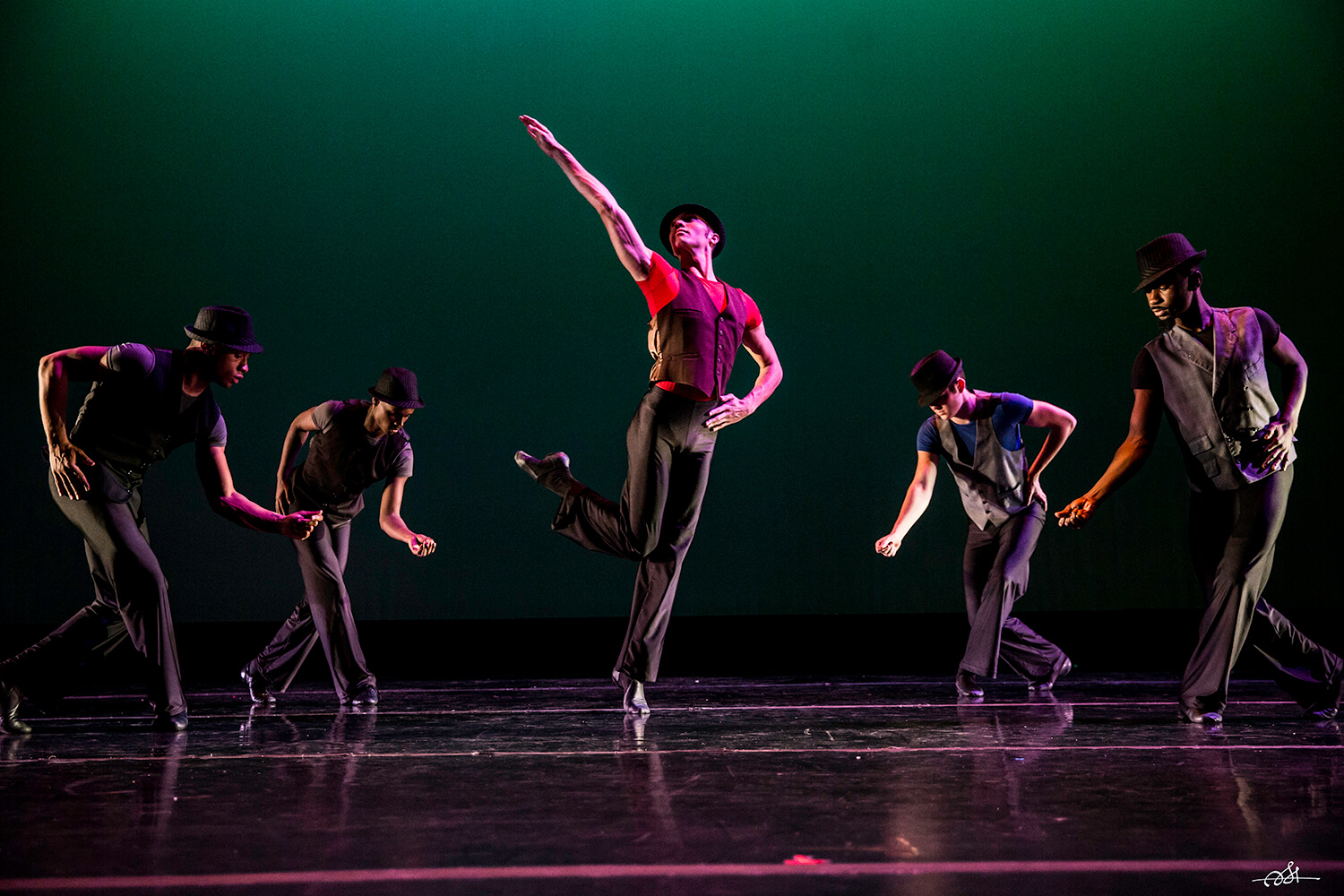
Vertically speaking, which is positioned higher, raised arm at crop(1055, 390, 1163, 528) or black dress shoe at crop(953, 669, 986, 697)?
raised arm at crop(1055, 390, 1163, 528)

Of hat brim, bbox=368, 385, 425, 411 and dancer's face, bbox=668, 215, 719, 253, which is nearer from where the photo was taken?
dancer's face, bbox=668, 215, 719, 253

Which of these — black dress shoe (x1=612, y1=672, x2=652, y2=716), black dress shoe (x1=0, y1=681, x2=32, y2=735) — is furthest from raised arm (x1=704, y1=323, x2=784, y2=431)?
black dress shoe (x1=0, y1=681, x2=32, y2=735)

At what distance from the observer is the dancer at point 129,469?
125 inches

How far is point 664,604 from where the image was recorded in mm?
3562

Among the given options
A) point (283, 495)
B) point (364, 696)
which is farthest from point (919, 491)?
point (283, 495)

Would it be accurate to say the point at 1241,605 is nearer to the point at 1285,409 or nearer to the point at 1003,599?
the point at 1285,409

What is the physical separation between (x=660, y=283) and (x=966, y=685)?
1904 millimetres

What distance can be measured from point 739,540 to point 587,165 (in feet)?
7.30

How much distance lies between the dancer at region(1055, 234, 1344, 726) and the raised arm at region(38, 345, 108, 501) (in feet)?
9.92

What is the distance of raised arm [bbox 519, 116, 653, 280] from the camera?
3322 millimetres

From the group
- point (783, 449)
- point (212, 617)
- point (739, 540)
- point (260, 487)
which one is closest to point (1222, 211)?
point (783, 449)

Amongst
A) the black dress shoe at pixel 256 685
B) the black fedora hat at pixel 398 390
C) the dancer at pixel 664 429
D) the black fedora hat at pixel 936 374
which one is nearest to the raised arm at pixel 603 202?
the dancer at pixel 664 429

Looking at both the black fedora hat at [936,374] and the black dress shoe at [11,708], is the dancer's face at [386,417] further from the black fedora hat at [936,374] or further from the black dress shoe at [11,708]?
the black fedora hat at [936,374]
